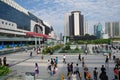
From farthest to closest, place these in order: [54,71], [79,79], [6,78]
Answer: [54,71], [79,79], [6,78]

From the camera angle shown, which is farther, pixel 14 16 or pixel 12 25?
pixel 14 16

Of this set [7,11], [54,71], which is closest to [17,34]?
[7,11]

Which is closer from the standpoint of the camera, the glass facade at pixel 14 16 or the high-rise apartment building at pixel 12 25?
the high-rise apartment building at pixel 12 25

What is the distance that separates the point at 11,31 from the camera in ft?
302

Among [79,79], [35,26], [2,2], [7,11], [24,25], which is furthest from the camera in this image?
[35,26]

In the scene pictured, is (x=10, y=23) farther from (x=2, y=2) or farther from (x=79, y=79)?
(x=79, y=79)

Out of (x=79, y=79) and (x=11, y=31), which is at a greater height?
(x=11, y=31)

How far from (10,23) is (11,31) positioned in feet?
12.2

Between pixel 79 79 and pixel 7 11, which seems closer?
pixel 79 79

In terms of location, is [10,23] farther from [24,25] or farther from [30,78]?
[30,78]

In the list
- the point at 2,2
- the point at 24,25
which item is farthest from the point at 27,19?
the point at 2,2

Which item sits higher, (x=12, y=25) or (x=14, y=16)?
(x=14, y=16)

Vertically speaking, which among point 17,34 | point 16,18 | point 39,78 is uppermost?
point 16,18

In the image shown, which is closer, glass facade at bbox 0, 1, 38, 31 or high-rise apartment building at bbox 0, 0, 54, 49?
high-rise apartment building at bbox 0, 0, 54, 49
